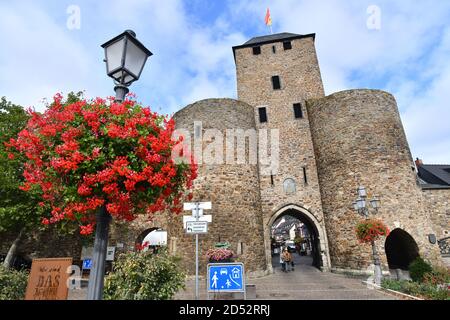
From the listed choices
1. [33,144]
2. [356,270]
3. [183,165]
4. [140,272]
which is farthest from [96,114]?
[356,270]

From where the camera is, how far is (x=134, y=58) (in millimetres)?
3014

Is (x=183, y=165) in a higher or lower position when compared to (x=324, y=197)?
lower

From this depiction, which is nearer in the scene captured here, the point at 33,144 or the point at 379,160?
the point at 33,144

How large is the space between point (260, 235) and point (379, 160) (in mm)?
7282

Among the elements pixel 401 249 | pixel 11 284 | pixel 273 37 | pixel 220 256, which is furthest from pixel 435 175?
pixel 11 284

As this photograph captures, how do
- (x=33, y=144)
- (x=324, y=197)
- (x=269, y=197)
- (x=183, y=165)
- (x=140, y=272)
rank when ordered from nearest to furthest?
(x=33, y=144) < (x=183, y=165) < (x=140, y=272) < (x=324, y=197) < (x=269, y=197)

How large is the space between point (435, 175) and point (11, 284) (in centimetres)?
2410

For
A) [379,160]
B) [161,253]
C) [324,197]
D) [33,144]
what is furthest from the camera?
[324,197]

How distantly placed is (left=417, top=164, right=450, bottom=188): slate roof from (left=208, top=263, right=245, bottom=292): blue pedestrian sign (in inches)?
666

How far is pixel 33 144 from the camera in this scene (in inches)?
127

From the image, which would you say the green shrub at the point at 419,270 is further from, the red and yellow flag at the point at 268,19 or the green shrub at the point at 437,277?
the red and yellow flag at the point at 268,19

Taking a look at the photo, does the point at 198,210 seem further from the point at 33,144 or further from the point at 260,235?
the point at 260,235

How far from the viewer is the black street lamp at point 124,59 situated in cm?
291
